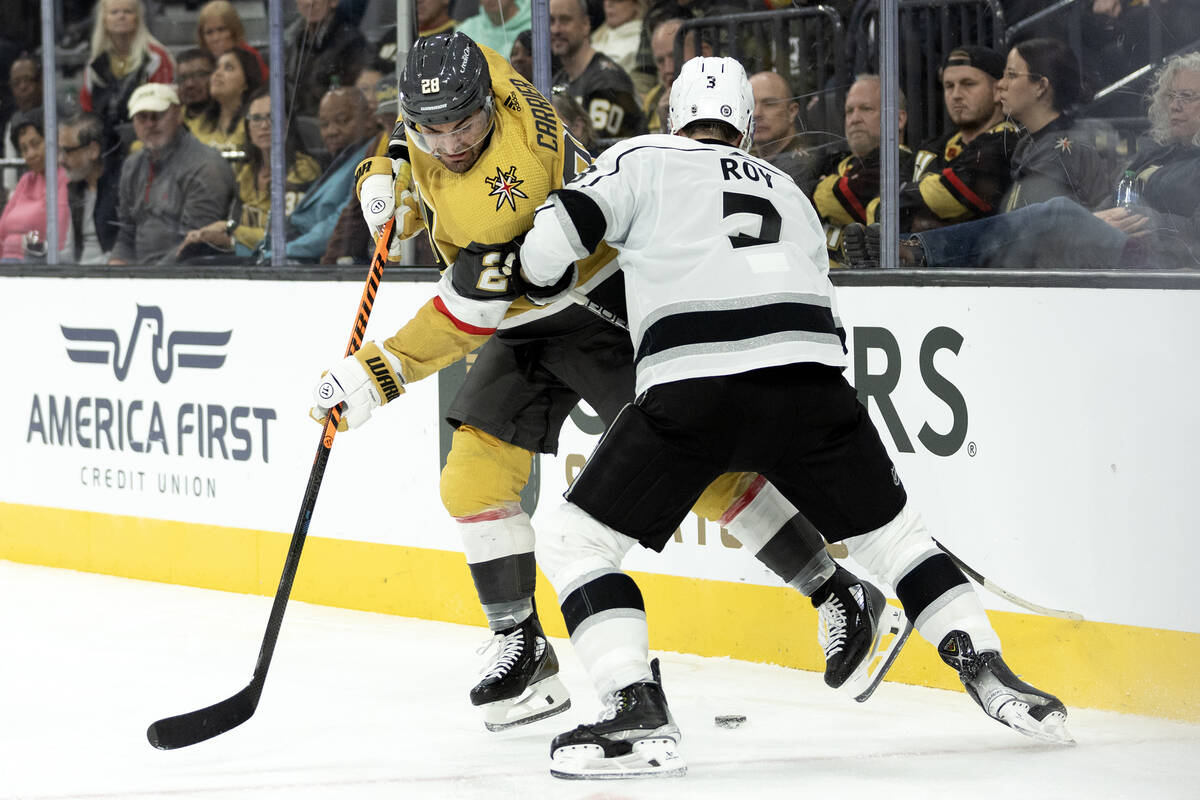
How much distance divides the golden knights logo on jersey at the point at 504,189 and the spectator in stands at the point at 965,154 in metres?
1.05

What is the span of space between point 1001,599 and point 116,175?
128 inches

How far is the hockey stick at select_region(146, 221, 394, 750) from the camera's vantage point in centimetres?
283

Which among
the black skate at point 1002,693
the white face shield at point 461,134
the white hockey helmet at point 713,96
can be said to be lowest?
the black skate at point 1002,693

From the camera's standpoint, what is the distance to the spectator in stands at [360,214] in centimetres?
439

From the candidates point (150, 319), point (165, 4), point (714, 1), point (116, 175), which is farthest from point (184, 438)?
point (714, 1)

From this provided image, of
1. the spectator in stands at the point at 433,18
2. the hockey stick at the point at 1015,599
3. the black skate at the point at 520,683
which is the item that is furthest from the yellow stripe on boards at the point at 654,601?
the spectator in stands at the point at 433,18

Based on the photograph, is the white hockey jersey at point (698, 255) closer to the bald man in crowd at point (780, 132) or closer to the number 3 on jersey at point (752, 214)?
the number 3 on jersey at point (752, 214)

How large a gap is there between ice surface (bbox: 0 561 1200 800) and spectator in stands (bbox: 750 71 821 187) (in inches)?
44.4

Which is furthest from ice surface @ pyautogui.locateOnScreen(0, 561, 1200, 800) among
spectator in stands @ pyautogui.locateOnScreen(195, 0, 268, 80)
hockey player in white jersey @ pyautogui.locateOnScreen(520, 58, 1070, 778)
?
spectator in stands @ pyautogui.locateOnScreen(195, 0, 268, 80)

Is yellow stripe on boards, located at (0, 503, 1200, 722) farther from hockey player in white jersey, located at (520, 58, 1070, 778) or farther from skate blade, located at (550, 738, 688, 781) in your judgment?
skate blade, located at (550, 738, 688, 781)

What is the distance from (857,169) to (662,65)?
0.65m

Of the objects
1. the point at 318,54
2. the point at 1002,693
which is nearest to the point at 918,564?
the point at 1002,693

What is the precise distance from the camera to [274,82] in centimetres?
458

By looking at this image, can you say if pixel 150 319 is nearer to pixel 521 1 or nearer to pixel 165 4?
pixel 165 4
